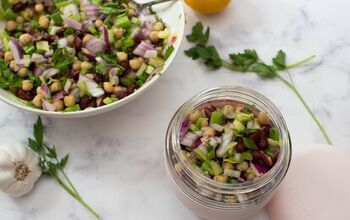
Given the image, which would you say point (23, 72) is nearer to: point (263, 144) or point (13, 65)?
point (13, 65)

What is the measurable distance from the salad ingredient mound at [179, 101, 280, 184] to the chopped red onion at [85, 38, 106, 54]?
0.98 ft

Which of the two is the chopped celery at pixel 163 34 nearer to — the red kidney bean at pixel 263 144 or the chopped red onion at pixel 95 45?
the chopped red onion at pixel 95 45

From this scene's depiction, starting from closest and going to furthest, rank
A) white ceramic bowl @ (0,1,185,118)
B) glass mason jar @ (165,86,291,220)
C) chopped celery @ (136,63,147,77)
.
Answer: glass mason jar @ (165,86,291,220)
white ceramic bowl @ (0,1,185,118)
chopped celery @ (136,63,147,77)

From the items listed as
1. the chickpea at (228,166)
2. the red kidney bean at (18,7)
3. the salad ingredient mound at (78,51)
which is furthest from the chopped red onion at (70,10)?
the chickpea at (228,166)

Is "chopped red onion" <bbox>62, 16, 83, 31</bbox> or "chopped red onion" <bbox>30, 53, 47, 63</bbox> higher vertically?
"chopped red onion" <bbox>62, 16, 83, 31</bbox>

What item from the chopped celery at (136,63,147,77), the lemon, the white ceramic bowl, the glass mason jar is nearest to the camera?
the glass mason jar

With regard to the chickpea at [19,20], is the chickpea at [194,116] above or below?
above

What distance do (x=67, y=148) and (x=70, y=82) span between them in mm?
148

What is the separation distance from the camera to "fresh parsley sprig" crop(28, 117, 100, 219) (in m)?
1.22

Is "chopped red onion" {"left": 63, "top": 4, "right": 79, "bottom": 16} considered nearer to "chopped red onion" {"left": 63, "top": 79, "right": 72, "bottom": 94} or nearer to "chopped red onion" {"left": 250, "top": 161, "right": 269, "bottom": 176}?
"chopped red onion" {"left": 63, "top": 79, "right": 72, "bottom": 94}

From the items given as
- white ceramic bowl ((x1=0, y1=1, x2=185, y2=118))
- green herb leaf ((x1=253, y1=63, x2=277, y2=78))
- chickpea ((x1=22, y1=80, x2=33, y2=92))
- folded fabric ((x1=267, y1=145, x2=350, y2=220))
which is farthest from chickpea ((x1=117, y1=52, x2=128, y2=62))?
folded fabric ((x1=267, y1=145, x2=350, y2=220))

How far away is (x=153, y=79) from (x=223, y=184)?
31cm

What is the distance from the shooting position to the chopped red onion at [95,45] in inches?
50.6

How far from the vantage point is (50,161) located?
48.9 inches
